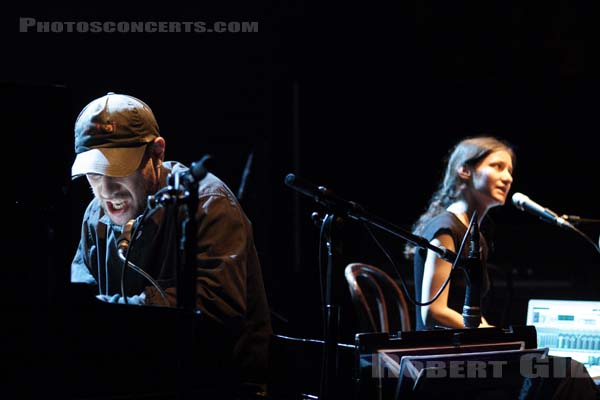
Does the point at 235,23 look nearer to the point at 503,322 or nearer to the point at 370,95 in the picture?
the point at 370,95

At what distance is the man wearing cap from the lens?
220 centimetres

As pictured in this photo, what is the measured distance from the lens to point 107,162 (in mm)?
2295

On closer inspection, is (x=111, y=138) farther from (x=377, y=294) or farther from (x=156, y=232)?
(x=377, y=294)

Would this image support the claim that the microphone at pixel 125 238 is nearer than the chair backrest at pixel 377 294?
Yes

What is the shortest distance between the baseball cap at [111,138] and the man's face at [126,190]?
7 cm

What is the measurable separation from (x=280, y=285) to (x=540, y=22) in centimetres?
257

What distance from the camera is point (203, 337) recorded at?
6.20 feet

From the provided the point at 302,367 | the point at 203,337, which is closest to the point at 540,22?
the point at 302,367

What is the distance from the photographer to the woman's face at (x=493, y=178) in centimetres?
352

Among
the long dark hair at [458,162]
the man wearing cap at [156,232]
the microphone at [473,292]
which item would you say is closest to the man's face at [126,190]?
the man wearing cap at [156,232]

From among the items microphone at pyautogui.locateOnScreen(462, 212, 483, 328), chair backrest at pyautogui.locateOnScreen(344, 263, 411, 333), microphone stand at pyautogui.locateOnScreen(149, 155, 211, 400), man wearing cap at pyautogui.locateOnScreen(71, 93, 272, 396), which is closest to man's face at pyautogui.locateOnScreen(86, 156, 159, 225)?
man wearing cap at pyautogui.locateOnScreen(71, 93, 272, 396)

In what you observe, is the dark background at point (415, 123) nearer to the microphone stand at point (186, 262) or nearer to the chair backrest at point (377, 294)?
the chair backrest at point (377, 294)

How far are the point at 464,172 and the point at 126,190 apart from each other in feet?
5.56

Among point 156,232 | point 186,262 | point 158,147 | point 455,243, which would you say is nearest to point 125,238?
point 156,232
